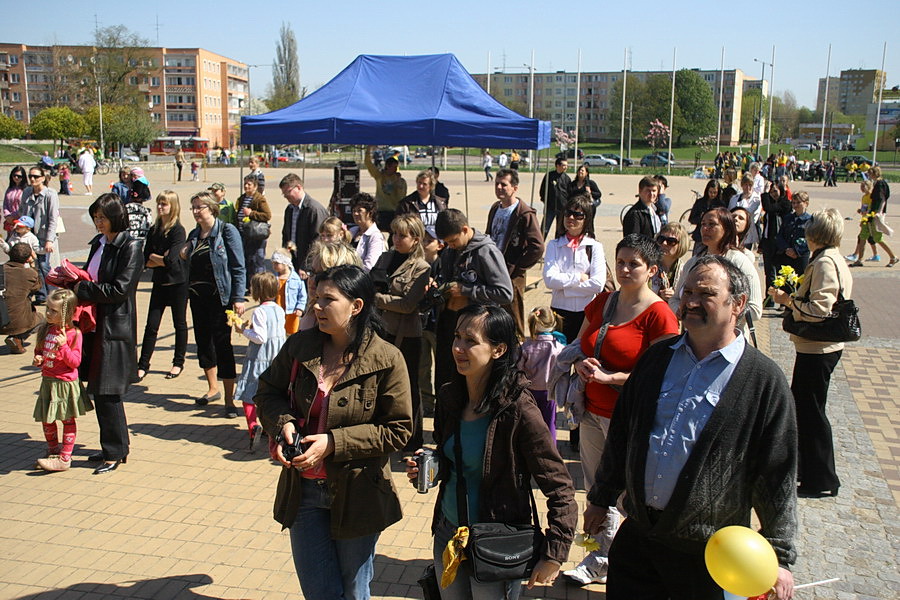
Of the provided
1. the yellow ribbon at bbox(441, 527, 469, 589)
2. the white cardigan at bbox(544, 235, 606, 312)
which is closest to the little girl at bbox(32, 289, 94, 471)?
the white cardigan at bbox(544, 235, 606, 312)

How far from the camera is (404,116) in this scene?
941 cm

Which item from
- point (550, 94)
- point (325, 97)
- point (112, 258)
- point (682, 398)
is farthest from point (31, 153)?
point (550, 94)

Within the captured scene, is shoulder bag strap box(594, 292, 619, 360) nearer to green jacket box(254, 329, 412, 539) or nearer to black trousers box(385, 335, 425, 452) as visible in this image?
green jacket box(254, 329, 412, 539)

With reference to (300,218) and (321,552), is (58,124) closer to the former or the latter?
(300,218)

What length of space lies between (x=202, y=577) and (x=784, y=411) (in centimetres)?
329

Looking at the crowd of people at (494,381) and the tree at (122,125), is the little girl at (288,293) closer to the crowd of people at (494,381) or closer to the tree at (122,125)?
the crowd of people at (494,381)

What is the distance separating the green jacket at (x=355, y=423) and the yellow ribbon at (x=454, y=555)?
0.45 metres

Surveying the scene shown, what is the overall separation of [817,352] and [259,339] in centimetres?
409

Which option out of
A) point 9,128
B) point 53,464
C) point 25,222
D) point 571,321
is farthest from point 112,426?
point 9,128

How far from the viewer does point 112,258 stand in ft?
18.3

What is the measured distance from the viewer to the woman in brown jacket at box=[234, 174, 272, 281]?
30.7ft

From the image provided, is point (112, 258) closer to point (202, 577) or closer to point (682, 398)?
point (202, 577)

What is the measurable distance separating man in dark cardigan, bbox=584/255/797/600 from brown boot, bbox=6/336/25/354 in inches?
324

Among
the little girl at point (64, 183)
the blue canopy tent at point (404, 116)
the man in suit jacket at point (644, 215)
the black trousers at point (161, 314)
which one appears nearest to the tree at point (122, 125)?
the little girl at point (64, 183)
